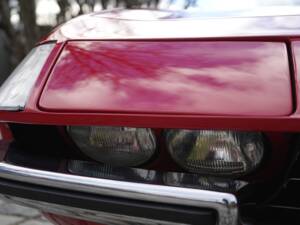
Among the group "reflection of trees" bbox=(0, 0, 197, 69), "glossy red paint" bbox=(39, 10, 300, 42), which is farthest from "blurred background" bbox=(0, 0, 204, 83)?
"glossy red paint" bbox=(39, 10, 300, 42)

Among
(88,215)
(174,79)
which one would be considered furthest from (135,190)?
(174,79)

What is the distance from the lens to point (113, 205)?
1215 millimetres

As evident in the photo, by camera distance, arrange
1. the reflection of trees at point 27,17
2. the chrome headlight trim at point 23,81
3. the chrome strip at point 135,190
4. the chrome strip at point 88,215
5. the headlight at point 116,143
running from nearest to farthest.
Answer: the chrome strip at point 135,190 < the chrome strip at point 88,215 < the headlight at point 116,143 < the chrome headlight trim at point 23,81 < the reflection of trees at point 27,17

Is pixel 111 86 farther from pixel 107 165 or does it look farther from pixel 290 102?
pixel 290 102

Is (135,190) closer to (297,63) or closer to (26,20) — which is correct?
(297,63)

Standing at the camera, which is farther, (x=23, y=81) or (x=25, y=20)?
(x=25, y=20)

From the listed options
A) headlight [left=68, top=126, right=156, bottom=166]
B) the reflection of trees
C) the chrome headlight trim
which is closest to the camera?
headlight [left=68, top=126, right=156, bottom=166]

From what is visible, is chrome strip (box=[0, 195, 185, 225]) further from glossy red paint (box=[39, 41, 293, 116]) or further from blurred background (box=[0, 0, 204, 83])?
blurred background (box=[0, 0, 204, 83])

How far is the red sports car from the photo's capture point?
117cm

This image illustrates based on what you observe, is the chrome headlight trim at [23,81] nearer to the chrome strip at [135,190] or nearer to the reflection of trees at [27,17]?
the chrome strip at [135,190]

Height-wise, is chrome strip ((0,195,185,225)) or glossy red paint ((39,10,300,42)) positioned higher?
glossy red paint ((39,10,300,42))

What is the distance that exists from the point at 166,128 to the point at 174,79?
17cm

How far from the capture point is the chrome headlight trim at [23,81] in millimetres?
1497

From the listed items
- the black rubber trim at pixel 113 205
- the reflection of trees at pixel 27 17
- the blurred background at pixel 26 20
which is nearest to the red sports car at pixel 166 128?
the black rubber trim at pixel 113 205
